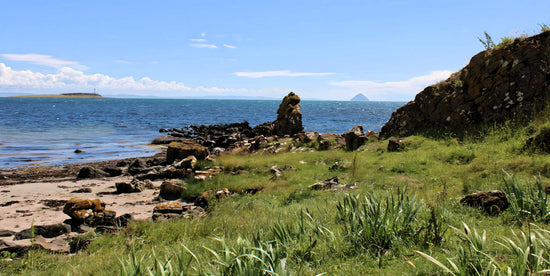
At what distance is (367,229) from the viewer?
471cm

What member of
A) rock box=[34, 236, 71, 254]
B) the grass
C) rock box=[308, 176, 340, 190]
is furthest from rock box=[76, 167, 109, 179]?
rock box=[308, 176, 340, 190]

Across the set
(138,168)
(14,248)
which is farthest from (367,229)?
(138,168)

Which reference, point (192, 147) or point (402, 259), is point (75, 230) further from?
point (192, 147)

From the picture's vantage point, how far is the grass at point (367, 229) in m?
3.81

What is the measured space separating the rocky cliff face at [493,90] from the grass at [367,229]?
1.33m

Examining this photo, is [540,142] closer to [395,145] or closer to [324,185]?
[395,145]

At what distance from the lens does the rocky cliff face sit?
1270 cm

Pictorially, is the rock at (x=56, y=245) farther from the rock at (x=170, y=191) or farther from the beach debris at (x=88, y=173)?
the beach debris at (x=88, y=173)

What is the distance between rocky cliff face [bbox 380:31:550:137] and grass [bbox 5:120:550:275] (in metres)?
1.33

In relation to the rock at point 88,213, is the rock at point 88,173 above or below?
below

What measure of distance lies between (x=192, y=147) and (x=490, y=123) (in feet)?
47.9

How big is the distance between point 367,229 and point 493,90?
479 inches

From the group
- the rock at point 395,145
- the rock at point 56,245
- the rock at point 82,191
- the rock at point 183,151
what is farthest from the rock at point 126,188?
the rock at point 395,145

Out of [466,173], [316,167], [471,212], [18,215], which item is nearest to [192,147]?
[316,167]
